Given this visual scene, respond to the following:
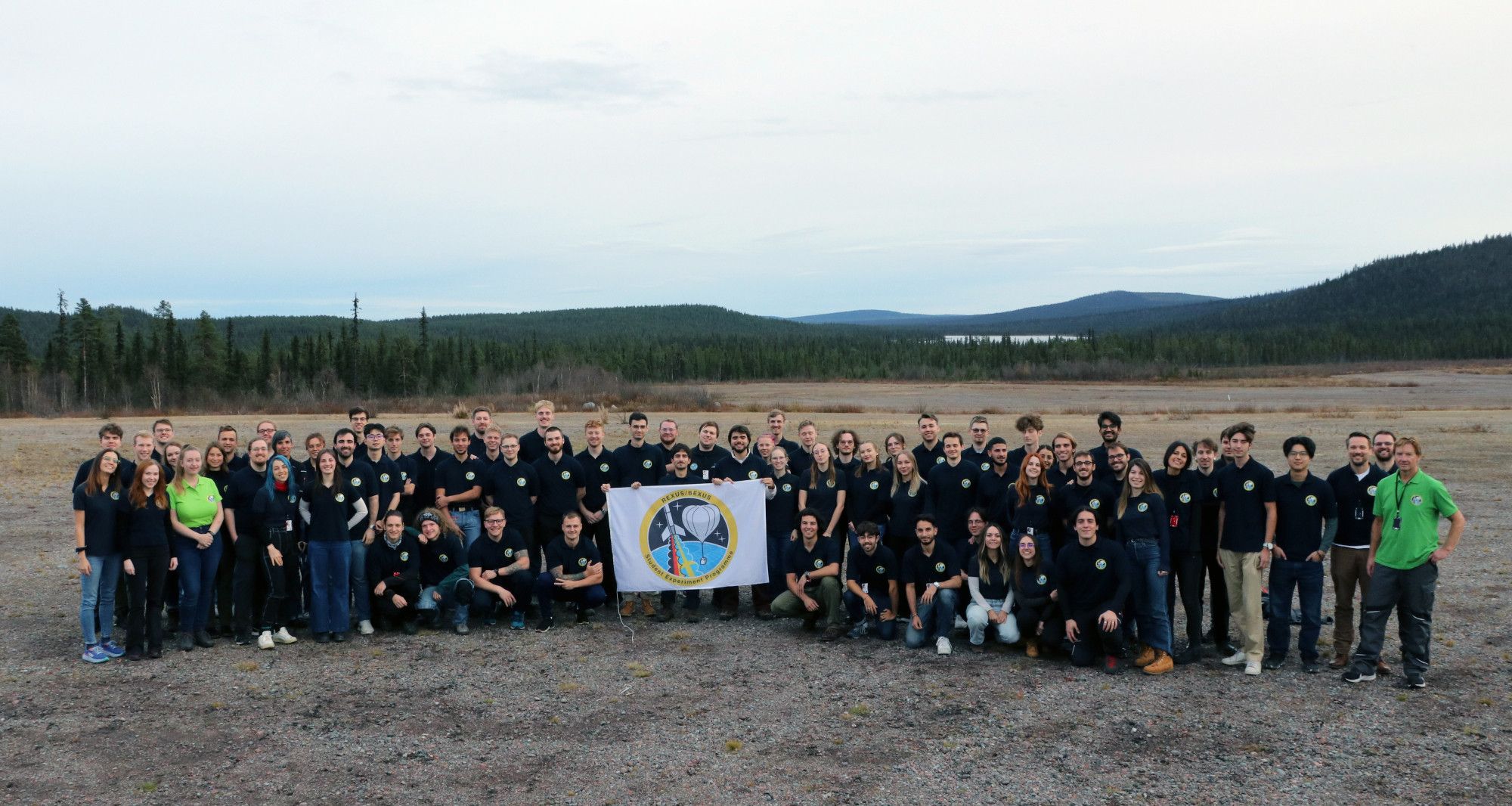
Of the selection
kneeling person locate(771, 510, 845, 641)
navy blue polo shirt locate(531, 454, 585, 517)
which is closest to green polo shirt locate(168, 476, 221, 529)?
navy blue polo shirt locate(531, 454, 585, 517)

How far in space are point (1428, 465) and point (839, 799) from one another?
26593 millimetres

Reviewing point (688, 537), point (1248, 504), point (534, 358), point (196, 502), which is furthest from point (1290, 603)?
point (534, 358)

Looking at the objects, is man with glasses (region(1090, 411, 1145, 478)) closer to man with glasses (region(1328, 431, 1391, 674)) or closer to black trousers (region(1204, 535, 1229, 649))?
black trousers (region(1204, 535, 1229, 649))

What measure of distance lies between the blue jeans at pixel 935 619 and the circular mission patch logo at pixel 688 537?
8.10 feet

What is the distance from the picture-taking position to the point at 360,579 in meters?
11.1

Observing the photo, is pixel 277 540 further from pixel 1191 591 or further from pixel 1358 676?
pixel 1358 676

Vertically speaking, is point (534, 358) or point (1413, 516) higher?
point (534, 358)

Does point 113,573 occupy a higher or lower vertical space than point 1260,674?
higher

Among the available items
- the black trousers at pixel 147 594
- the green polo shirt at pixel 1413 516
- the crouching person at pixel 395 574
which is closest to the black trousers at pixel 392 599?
Result: the crouching person at pixel 395 574

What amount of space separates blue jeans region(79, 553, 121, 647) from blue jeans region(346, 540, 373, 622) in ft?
7.23

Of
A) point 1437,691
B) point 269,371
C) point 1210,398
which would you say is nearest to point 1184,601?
point 1437,691

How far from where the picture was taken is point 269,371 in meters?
114

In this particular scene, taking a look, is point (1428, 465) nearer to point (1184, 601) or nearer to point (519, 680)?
point (1184, 601)

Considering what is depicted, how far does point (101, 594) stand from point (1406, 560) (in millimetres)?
12519
